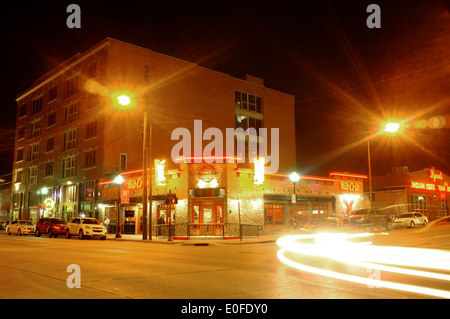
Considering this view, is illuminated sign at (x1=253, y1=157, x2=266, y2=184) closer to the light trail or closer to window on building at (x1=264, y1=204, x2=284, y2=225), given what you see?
window on building at (x1=264, y1=204, x2=284, y2=225)

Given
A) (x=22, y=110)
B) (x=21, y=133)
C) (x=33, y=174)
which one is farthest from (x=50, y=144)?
(x=22, y=110)

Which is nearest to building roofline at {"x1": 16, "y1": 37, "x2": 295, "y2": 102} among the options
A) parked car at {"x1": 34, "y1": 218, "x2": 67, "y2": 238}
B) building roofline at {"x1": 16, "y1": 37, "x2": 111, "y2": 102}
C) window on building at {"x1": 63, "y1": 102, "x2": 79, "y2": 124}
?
building roofline at {"x1": 16, "y1": 37, "x2": 111, "y2": 102}

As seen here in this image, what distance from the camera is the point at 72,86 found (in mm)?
48312

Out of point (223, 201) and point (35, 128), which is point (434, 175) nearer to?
point (223, 201)

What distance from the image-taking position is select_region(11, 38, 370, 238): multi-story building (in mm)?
32406

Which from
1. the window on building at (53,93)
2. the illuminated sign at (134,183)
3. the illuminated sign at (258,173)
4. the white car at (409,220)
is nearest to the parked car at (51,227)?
the illuminated sign at (134,183)

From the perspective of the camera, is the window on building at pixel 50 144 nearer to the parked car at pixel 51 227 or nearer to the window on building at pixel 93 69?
the window on building at pixel 93 69

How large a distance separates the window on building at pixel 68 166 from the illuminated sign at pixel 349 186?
2920cm

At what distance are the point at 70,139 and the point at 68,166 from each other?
3160 mm

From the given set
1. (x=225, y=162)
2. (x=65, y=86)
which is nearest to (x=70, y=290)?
(x=225, y=162)

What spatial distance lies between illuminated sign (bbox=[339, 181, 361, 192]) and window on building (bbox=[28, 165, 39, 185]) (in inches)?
1523

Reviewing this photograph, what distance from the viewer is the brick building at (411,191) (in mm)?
45594
